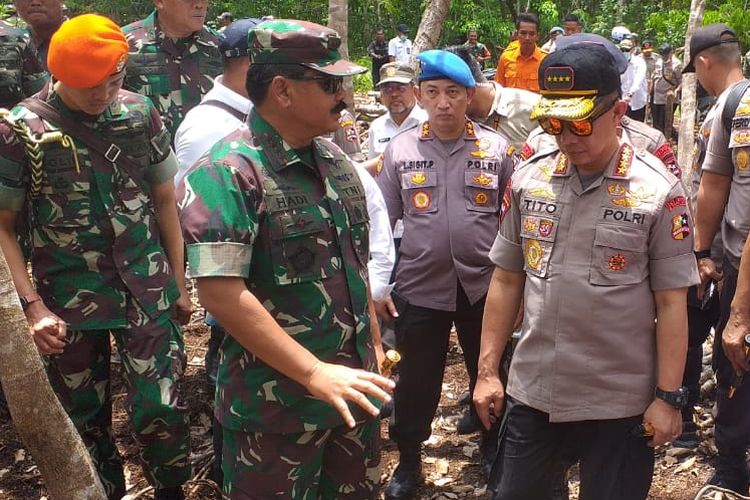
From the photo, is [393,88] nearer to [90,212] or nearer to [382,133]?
[382,133]

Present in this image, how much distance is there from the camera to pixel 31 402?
2.41 m

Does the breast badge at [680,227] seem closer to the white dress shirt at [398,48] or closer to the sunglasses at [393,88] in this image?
the sunglasses at [393,88]

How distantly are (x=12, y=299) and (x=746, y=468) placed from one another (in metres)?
3.45

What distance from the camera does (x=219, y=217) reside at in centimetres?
249

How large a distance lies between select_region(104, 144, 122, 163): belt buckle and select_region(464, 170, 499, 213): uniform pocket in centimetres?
172

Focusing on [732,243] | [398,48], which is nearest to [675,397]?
[732,243]

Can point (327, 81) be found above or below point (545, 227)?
above

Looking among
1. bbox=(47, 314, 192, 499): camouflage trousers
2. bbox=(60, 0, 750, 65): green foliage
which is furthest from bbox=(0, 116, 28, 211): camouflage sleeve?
bbox=(60, 0, 750, 65): green foliage

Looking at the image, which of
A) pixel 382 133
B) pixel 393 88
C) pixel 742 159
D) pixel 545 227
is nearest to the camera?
pixel 545 227

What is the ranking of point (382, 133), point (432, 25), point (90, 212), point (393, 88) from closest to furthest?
point (90, 212), point (393, 88), point (382, 133), point (432, 25)

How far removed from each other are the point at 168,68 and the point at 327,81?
2601 millimetres

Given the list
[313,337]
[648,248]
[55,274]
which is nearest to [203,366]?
[55,274]

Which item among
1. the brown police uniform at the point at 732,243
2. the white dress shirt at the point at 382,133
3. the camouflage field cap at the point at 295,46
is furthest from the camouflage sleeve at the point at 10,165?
the brown police uniform at the point at 732,243

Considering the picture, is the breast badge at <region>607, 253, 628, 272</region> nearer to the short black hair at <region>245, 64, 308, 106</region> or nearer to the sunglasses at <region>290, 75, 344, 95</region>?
the sunglasses at <region>290, 75, 344, 95</region>
